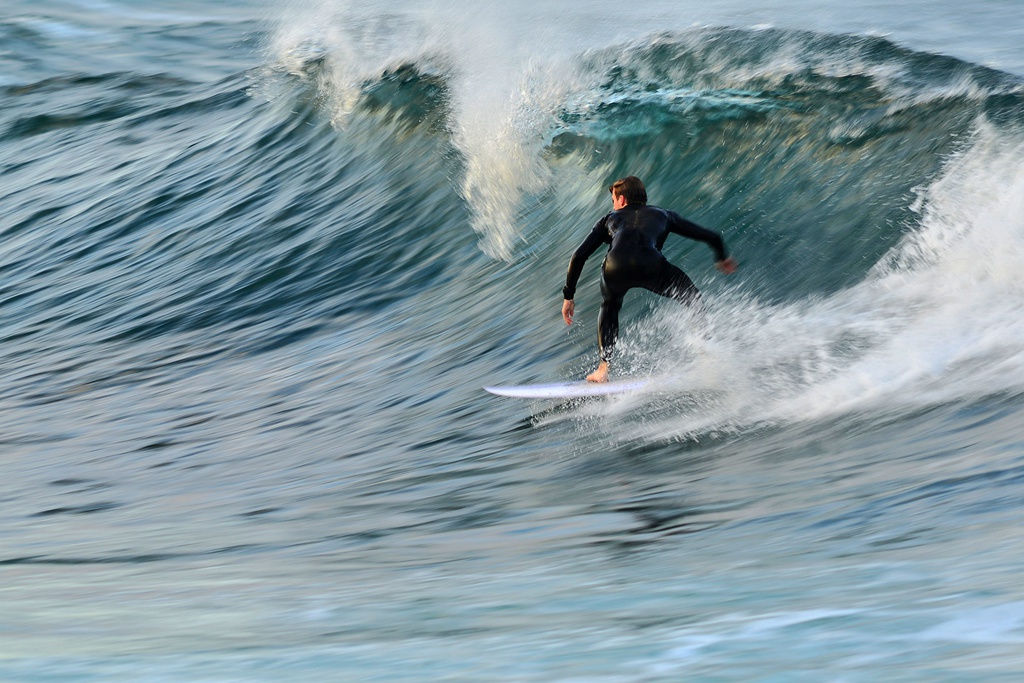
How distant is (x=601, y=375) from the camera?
6590 millimetres

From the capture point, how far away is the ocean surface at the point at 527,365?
3010 millimetres

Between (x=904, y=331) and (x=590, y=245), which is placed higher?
(x=590, y=245)

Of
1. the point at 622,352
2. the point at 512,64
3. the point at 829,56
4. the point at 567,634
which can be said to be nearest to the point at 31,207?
the point at 512,64

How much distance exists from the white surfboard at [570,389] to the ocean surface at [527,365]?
110mm

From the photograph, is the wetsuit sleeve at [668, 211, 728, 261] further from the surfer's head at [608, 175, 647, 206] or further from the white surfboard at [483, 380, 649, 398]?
the white surfboard at [483, 380, 649, 398]

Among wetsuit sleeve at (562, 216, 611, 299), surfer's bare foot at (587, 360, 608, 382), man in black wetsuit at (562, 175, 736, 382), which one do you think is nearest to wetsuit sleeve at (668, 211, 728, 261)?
man in black wetsuit at (562, 175, 736, 382)

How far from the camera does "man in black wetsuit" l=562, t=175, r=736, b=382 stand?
6.62 metres

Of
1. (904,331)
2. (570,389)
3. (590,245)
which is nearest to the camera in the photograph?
(904,331)

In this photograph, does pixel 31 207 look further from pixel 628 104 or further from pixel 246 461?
pixel 246 461

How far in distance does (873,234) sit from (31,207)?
10.9 meters

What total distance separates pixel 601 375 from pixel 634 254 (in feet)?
2.08

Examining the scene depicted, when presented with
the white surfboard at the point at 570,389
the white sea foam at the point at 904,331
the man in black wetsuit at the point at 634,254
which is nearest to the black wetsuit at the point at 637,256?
the man in black wetsuit at the point at 634,254

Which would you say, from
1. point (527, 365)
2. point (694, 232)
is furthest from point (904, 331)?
point (527, 365)

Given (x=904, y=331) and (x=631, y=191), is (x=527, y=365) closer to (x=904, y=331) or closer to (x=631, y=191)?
(x=631, y=191)
